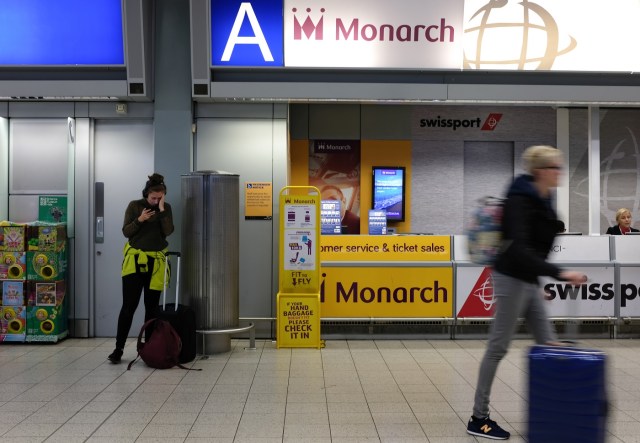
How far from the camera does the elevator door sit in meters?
6.80

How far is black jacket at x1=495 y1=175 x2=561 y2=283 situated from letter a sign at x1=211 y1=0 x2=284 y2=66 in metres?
3.73

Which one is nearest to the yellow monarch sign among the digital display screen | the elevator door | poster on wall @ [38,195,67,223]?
the elevator door

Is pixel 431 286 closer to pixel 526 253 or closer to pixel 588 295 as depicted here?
pixel 588 295

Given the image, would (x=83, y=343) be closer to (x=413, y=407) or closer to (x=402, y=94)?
(x=413, y=407)

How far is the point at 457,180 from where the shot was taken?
29.7 feet

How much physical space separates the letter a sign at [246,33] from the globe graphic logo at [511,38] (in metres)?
1.96

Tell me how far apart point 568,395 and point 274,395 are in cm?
240

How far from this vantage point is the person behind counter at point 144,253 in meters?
5.76

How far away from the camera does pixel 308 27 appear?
6559 mm

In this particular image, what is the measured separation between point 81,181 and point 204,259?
1.79m

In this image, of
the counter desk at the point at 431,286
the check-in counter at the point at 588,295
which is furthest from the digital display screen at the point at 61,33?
the check-in counter at the point at 588,295

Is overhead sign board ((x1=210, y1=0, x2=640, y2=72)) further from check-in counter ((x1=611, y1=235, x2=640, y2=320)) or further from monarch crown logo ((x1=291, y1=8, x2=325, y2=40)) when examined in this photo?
check-in counter ((x1=611, y1=235, x2=640, y2=320))

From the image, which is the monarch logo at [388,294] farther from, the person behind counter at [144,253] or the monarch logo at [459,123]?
the monarch logo at [459,123]

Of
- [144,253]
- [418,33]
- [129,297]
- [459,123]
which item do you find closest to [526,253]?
[144,253]
